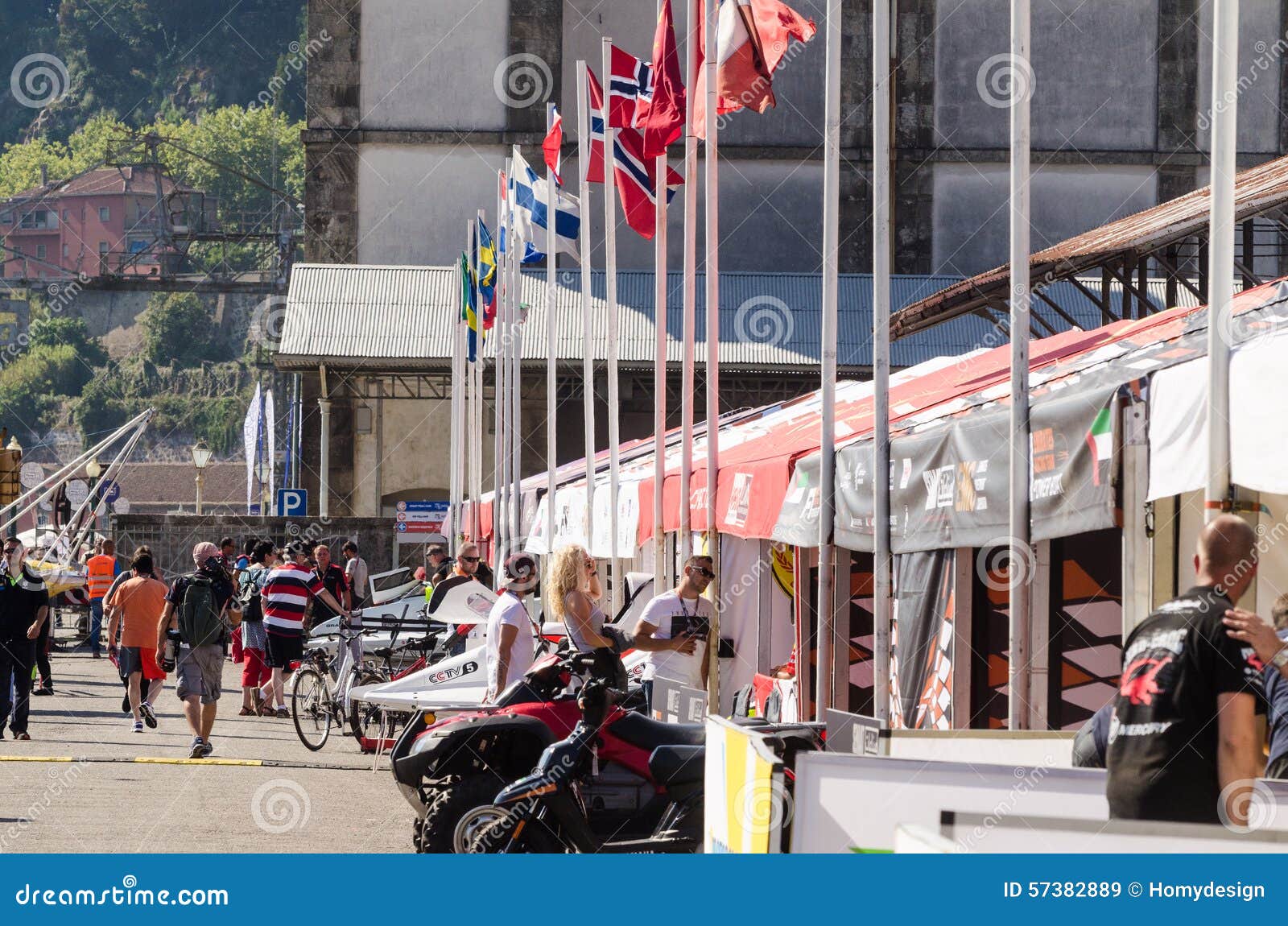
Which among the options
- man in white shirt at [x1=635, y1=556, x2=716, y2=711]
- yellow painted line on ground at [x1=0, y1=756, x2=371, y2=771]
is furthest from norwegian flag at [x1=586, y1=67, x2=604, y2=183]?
man in white shirt at [x1=635, y1=556, x2=716, y2=711]

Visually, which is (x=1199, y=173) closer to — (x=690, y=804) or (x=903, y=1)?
(x=903, y=1)

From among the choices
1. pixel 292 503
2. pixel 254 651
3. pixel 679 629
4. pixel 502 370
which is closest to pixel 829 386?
pixel 679 629

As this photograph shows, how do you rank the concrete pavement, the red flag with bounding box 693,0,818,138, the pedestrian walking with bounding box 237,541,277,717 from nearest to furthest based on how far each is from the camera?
the concrete pavement → the red flag with bounding box 693,0,818,138 → the pedestrian walking with bounding box 237,541,277,717

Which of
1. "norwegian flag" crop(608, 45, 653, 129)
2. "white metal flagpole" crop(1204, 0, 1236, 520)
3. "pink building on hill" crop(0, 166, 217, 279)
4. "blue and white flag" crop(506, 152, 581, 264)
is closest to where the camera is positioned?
"white metal flagpole" crop(1204, 0, 1236, 520)

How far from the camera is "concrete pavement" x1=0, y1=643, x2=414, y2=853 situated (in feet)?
37.9

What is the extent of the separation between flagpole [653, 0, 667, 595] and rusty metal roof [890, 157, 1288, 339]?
14.7 feet

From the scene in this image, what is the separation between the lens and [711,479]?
620 inches

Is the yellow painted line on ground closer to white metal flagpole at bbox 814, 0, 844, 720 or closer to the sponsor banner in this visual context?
white metal flagpole at bbox 814, 0, 844, 720

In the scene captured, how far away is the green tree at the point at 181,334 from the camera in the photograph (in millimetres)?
171625

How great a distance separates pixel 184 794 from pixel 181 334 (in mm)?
163966

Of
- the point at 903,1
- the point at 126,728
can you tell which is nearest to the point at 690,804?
the point at 126,728

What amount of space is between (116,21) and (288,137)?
2368 centimetres
